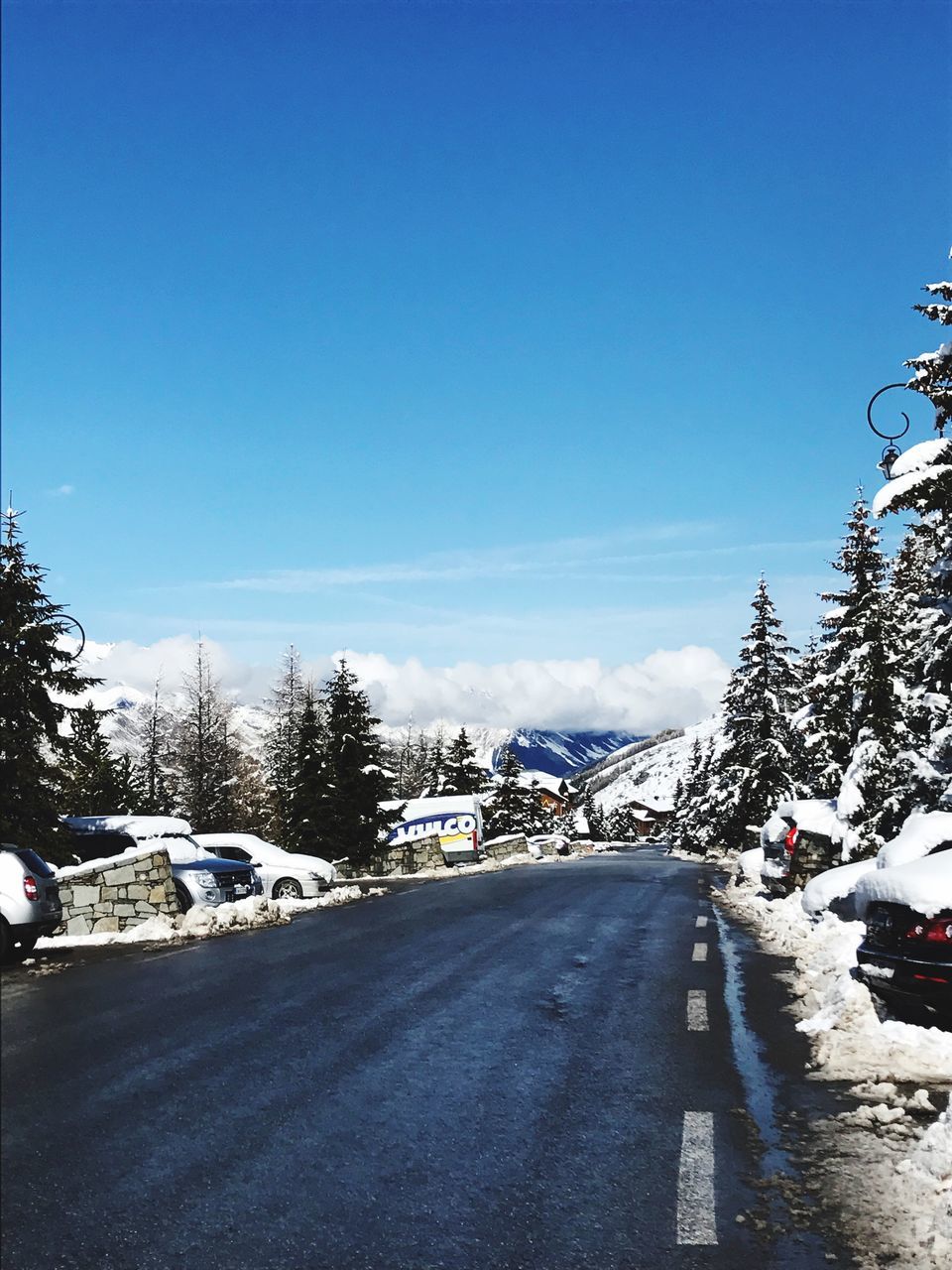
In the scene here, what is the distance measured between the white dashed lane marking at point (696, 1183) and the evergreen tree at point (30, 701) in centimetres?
1309

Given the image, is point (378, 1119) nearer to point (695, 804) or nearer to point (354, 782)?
point (354, 782)

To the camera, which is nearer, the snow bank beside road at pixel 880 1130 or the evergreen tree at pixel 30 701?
the snow bank beside road at pixel 880 1130

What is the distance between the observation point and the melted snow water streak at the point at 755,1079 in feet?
16.7

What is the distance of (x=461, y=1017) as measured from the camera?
27.0 ft

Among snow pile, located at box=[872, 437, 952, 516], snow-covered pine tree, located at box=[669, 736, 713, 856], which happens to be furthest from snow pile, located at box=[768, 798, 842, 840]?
snow-covered pine tree, located at box=[669, 736, 713, 856]

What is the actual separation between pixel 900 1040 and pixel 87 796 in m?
32.7

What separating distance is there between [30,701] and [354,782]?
21.6m

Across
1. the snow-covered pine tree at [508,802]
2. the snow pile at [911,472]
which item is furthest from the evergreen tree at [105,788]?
the snow-covered pine tree at [508,802]

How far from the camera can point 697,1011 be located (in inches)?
338

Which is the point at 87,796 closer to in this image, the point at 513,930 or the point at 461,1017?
the point at 513,930

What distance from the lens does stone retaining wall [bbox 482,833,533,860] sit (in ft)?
143

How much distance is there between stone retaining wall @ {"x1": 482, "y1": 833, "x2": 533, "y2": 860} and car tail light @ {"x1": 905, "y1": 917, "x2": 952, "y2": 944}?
37.0 m

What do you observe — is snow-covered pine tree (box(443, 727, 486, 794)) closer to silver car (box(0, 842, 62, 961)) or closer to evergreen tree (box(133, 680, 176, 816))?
evergreen tree (box(133, 680, 176, 816))

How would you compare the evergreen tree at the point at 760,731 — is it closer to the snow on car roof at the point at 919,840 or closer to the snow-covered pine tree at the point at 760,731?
the snow-covered pine tree at the point at 760,731
